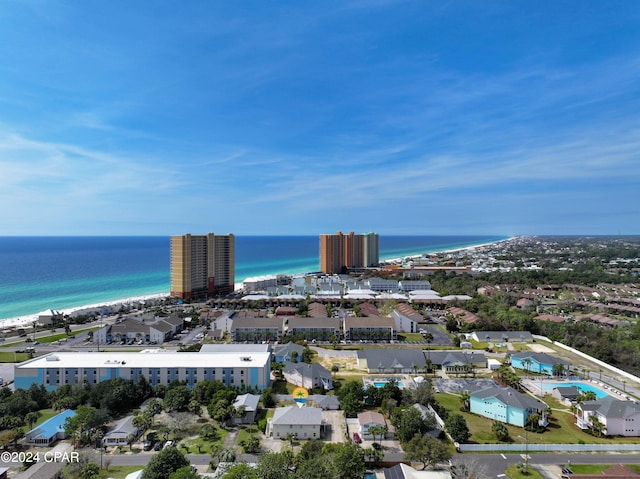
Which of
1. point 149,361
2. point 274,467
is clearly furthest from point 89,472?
point 149,361

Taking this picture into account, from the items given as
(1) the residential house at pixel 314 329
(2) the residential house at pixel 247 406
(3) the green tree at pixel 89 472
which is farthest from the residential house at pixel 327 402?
(1) the residential house at pixel 314 329

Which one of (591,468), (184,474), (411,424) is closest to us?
(184,474)

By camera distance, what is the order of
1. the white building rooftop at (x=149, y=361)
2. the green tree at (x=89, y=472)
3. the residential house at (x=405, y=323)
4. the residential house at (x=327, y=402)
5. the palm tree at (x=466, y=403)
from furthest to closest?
the residential house at (x=405, y=323)
the white building rooftop at (x=149, y=361)
the palm tree at (x=466, y=403)
the residential house at (x=327, y=402)
the green tree at (x=89, y=472)

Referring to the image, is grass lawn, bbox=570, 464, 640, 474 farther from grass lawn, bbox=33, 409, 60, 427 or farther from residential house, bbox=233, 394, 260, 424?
grass lawn, bbox=33, 409, 60, 427

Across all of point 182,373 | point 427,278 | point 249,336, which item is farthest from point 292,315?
point 427,278

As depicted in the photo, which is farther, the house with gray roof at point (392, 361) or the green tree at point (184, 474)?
the house with gray roof at point (392, 361)

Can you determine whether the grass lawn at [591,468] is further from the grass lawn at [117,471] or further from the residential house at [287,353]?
the grass lawn at [117,471]

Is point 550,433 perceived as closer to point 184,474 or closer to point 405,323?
point 184,474
